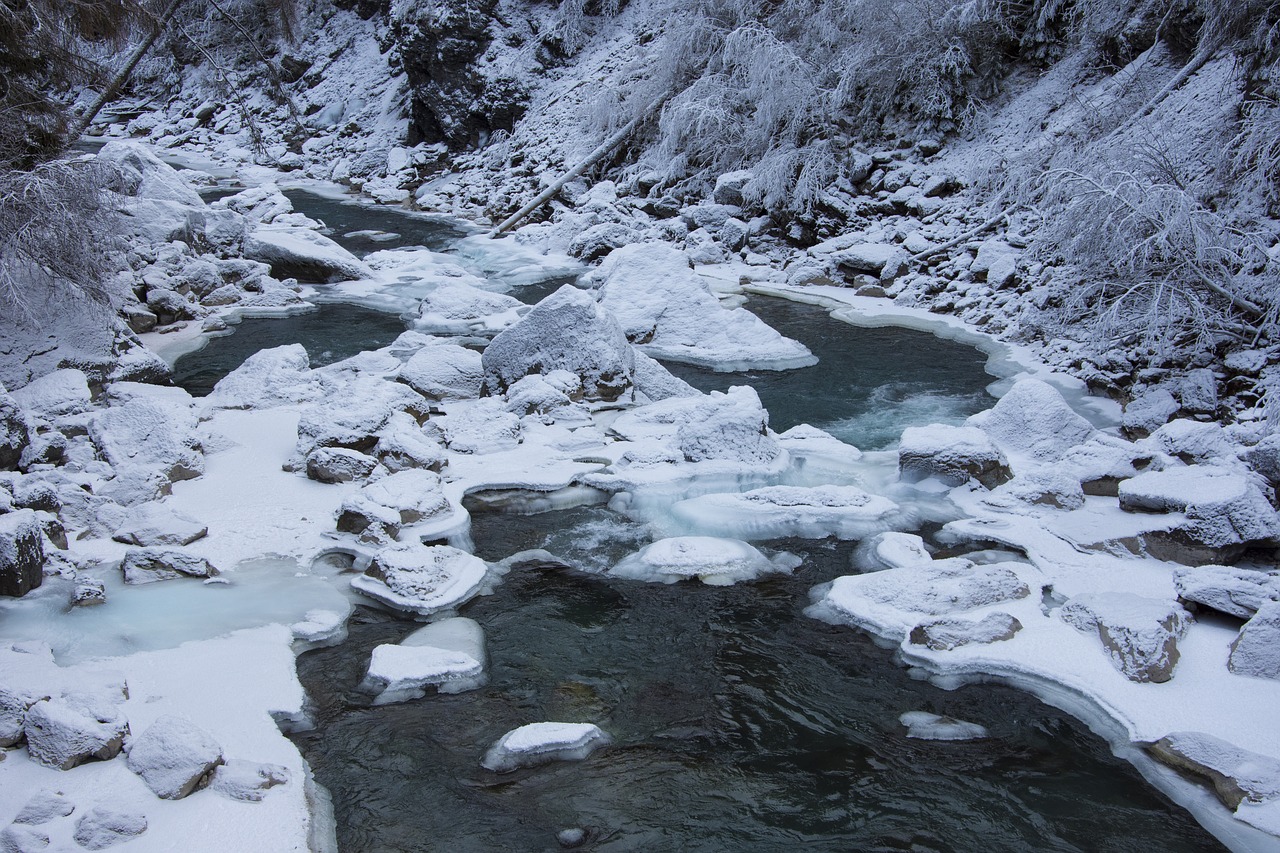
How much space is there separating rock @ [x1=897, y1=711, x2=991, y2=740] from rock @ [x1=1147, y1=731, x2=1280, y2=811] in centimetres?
71

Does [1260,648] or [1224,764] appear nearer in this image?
[1224,764]

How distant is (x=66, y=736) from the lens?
3578 millimetres

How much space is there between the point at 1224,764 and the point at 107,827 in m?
4.23

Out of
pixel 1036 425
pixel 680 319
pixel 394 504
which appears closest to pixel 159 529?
pixel 394 504

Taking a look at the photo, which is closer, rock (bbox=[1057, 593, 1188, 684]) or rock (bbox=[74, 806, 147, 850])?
rock (bbox=[74, 806, 147, 850])

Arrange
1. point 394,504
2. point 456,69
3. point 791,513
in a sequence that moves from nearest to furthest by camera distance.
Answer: point 394,504, point 791,513, point 456,69

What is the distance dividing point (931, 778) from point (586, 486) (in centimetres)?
341

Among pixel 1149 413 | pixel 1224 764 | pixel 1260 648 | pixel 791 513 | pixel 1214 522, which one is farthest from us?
pixel 1149 413

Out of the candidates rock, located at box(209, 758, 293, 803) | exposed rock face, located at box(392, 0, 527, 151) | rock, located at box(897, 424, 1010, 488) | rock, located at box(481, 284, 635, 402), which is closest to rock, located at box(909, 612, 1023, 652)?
rock, located at box(897, 424, 1010, 488)

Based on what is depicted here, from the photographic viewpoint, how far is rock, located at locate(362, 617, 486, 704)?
A: 4.41 meters

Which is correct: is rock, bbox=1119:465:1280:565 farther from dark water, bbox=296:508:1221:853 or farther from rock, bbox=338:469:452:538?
rock, bbox=338:469:452:538

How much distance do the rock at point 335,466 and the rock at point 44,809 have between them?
322 cm

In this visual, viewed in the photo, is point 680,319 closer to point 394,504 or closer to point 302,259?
point 394,504

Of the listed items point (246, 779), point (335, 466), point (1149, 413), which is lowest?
point (1149, 413)
